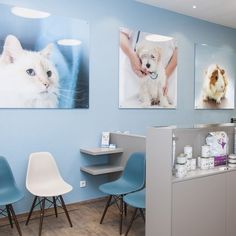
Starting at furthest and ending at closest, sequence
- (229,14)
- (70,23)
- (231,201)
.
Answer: (229,14) < (70,23) < (231,201)

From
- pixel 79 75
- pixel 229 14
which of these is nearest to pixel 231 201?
pixel 79 75

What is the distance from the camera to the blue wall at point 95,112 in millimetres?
3451

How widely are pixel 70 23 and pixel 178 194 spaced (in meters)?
2.67

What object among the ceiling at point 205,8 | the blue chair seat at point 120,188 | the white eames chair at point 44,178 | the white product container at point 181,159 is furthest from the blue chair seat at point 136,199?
the ceiling at point 205,8

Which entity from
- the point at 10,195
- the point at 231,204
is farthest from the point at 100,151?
the point at 231,204

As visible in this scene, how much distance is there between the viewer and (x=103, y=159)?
4.14 metres

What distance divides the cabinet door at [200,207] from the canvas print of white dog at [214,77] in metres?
3.00

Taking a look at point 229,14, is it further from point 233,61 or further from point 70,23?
point 70,23

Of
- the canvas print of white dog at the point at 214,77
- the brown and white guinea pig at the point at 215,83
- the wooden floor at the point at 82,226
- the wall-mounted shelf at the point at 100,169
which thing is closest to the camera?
the wooden floor at the point at 82,226

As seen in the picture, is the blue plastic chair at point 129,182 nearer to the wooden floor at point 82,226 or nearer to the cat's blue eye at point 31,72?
the wooden floor at point 82,226

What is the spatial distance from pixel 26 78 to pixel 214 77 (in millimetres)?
3791

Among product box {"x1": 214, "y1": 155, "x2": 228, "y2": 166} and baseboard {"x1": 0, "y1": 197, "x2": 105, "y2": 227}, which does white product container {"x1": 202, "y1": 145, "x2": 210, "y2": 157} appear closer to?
product box {"x1": 214, "y1": 155, "x2": 228, "y2": 166}

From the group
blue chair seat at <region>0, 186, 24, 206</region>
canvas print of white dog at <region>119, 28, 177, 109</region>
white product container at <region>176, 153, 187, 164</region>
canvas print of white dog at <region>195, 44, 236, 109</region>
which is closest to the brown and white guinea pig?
canvas print of white dog at <region>195, 44, 236, 109</region>

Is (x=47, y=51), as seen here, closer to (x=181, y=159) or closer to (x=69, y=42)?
(x=69, y=42)
